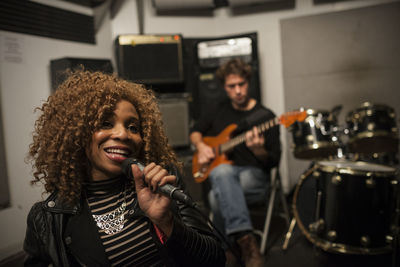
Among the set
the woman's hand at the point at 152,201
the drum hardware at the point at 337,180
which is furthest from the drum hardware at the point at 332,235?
the woman's hand at the point at 152,201

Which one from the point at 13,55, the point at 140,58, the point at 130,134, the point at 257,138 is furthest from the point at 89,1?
the point at 130,134

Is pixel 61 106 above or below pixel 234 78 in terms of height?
below

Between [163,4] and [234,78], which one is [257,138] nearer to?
[234,78]

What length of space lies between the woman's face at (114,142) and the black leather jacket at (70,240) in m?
0.15

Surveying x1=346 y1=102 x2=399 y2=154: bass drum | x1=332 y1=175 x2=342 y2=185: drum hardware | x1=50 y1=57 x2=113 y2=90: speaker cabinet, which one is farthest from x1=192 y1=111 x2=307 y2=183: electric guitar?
x1=50 y1=57 x2=113 y2=90: speaker cabinet

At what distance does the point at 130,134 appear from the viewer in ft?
3.35

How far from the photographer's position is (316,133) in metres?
2.28

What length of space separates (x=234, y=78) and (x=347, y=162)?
112cm

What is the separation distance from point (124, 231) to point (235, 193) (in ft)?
4.57

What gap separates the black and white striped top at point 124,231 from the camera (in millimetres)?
1013

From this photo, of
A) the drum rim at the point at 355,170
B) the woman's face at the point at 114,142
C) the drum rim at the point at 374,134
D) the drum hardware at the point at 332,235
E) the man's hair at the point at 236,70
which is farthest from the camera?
the man's hair at the point at 236,70

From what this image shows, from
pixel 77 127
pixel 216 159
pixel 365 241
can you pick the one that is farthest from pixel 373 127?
pixel 77 127

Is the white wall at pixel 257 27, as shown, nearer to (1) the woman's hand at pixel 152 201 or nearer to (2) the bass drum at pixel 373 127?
(2) the bass drum at pixel 373 127

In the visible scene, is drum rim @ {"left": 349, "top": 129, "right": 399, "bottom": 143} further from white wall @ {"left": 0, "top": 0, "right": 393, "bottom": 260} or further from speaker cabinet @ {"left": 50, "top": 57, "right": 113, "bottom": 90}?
speaker cabinet @ {"left": 50, "top": 57, "right": 113, "bottom": 90}
